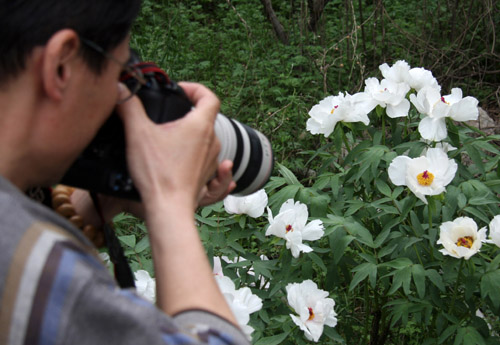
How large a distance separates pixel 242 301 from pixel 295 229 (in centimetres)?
20

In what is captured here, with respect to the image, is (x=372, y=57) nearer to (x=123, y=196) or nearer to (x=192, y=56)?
(x=192, y=56)

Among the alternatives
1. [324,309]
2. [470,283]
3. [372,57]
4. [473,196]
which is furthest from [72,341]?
[372,57]

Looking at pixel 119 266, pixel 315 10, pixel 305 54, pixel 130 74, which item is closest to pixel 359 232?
pixel 119 266

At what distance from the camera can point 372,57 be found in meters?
4.12

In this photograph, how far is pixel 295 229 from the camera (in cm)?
149

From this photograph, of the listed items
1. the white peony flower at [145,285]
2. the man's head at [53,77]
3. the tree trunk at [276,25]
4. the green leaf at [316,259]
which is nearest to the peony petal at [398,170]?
the green leaf at [316,259]

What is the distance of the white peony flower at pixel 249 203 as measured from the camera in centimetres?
155

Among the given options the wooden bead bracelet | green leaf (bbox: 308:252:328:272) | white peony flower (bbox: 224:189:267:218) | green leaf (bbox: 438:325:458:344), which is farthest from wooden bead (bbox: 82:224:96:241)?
green leaf (bbox: 438:325:458:344)

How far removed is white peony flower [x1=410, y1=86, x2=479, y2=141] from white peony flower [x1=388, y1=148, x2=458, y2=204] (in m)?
0.10

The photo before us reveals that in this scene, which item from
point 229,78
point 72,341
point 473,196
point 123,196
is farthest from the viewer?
point 229,78

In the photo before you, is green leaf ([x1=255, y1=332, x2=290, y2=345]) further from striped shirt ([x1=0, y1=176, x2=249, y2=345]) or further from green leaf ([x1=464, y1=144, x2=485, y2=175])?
striped shirt ([x1=0, y1=176, x2=249, y2=345])

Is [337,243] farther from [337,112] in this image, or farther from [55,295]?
[55,295]

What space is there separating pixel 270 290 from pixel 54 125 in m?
0.90

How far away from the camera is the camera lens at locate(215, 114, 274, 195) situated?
1108mm
